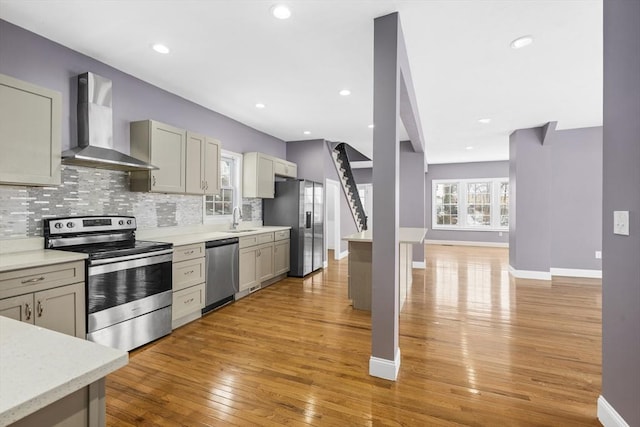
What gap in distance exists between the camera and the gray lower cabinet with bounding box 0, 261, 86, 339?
6.37 ft

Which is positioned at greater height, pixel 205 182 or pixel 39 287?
pixel 205 182

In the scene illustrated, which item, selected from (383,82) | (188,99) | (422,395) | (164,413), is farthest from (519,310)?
(188,99)

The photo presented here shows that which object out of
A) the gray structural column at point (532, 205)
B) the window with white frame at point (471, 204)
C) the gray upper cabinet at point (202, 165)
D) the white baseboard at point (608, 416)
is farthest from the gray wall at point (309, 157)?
the window with white frame at point (471, 204)

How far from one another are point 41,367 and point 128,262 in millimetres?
2201

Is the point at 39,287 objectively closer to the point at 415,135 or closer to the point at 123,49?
the point at 123,49

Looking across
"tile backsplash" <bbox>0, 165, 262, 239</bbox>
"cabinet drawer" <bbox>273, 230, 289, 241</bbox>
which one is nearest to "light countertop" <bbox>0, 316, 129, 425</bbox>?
"tile backsplash" <bbox>0, 165, 262, 239</bbox>

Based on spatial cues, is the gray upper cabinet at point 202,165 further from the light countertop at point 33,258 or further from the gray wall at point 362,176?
the gray wall at point 362,176

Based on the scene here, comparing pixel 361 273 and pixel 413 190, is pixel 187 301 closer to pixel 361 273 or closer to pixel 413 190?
pixel 361 273

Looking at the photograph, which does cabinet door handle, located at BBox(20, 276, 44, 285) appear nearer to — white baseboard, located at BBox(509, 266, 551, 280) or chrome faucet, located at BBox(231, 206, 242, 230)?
chrome faucet, located at BBox(231, 206, 242, 230)

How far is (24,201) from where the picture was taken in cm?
249

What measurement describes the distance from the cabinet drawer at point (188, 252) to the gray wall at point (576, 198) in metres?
6.06

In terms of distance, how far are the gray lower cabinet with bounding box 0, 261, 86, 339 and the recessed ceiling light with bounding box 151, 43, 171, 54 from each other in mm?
1952

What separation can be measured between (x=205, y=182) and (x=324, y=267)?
3269 mm

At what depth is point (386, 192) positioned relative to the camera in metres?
2.25
